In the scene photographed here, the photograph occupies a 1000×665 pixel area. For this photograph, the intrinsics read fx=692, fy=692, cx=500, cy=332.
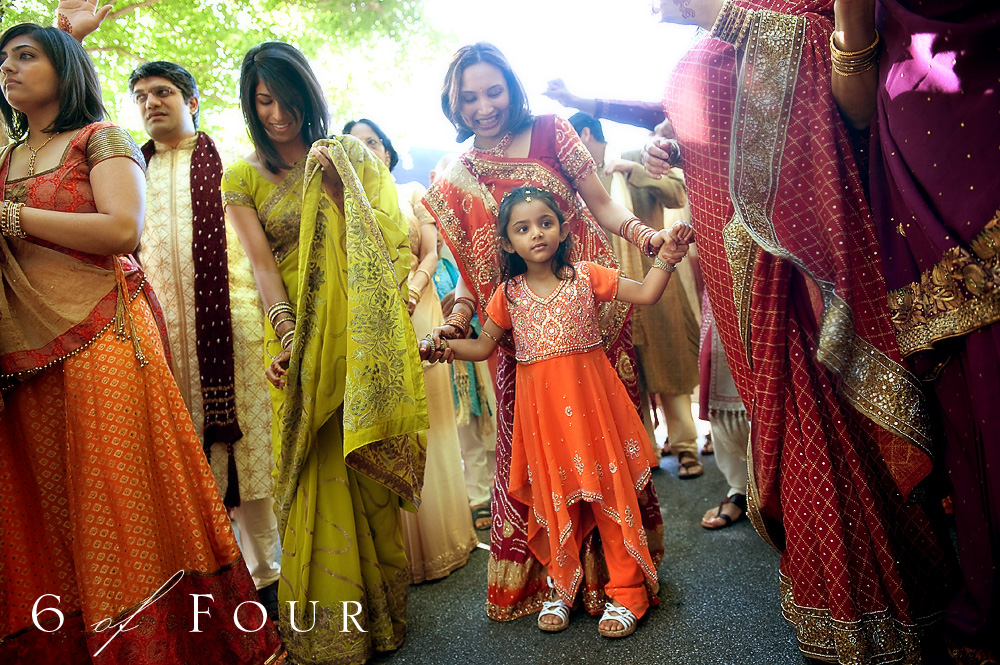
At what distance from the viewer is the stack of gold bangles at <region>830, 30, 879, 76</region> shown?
1457mm

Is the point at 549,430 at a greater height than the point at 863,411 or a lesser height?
lesser

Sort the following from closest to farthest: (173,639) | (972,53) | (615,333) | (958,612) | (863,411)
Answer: (972,53) < (958,612) < (863,411) < (173,639) < (615,333)

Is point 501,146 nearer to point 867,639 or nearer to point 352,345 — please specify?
point 352,345

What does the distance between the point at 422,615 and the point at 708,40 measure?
2099 millimetres

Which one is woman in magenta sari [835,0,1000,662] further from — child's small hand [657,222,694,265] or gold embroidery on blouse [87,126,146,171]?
gold embroidery on blouse [87,126,146,171]

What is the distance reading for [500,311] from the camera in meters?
2.38

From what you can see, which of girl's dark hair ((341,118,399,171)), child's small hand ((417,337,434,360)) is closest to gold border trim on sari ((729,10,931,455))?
child's small hand ((417,337,434,360))

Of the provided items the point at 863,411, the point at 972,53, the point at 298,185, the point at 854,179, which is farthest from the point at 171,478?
the point at 972,53

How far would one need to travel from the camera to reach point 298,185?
2.35 meters

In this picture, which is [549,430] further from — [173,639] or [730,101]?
[173,639]

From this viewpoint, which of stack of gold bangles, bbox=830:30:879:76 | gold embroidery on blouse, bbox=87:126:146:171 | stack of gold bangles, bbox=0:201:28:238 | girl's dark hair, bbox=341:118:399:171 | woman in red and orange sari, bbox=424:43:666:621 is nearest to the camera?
stack of gold bangles, bbox=830:30:879:76

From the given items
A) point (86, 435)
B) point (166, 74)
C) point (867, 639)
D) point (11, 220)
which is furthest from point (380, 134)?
point (867, 639)

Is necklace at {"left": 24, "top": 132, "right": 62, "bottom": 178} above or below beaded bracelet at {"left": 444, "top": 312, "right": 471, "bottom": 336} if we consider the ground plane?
above

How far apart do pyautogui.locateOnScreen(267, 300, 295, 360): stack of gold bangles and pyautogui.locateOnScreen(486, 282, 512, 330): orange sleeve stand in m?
0.66
